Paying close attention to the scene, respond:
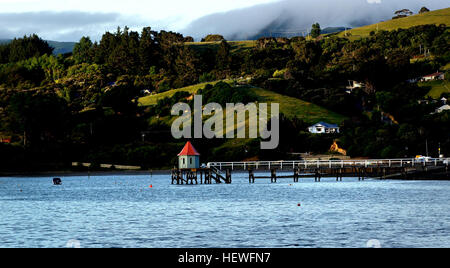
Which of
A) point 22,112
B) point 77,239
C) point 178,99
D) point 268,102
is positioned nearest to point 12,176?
point 22,112

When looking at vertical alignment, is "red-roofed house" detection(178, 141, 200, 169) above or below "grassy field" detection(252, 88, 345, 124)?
below

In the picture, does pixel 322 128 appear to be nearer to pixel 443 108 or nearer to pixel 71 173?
pixel 443 108

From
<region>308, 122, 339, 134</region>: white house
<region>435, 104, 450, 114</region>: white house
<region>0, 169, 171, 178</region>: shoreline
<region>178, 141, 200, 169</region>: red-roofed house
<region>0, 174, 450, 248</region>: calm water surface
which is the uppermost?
<region>435, 104, 450, 114</region>: white house

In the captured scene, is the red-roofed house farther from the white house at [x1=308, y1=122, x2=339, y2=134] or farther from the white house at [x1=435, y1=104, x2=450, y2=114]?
the white house at [x1=435, y1=104, x2=450, y2=114]

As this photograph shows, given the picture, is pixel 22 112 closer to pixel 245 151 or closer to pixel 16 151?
pixel 16 151

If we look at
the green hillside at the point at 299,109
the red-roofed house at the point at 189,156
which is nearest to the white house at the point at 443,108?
the green hillside at the point at 299,109

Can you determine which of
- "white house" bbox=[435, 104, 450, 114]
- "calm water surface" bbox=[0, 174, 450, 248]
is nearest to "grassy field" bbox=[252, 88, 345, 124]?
"white house" bbox=[435, 104, 450, 114]

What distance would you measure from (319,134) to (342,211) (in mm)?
100464

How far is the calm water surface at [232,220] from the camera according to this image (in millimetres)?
40781

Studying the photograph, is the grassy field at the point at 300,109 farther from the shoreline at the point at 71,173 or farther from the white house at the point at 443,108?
the shoreline at the point at 71,173

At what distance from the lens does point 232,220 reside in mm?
52594

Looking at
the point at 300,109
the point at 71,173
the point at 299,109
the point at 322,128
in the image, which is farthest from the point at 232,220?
the point at 300,109

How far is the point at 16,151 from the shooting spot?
14775 cm

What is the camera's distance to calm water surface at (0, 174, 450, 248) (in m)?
40.8
